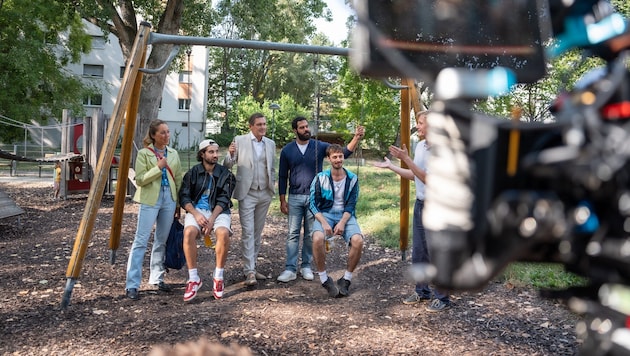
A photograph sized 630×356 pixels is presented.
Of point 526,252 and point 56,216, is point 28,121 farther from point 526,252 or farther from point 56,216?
point 526,252

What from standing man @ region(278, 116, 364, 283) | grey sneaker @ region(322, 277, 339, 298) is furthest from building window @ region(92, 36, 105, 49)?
grey sneaker @ region(322, 277, 339, 298)

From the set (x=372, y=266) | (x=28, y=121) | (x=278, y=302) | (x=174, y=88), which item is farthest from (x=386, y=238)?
(x=174, y=88)

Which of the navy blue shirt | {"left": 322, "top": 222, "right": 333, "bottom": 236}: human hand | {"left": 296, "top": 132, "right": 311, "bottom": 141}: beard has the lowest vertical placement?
{"left": 322, "top": 222, "right": 333, "bottom": 236}: human hand

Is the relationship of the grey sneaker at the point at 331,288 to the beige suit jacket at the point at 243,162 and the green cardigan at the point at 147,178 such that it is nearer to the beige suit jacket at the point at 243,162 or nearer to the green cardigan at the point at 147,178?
the beige suit jacket at the point at 243,162

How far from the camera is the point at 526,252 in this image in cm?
159

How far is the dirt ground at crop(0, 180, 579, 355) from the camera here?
4.67 meters

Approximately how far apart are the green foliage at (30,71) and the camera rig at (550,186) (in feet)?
76.4

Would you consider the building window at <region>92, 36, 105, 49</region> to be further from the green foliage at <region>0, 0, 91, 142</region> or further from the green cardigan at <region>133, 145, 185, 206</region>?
the green cardigan at <region>133, 145, 185, 206</region>

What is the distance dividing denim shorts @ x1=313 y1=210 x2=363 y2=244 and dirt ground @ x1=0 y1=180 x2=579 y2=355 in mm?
640

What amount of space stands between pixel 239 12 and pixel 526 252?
633 inches

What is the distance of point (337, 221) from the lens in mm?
6559

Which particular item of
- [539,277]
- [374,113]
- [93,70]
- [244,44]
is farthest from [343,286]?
[93,70]

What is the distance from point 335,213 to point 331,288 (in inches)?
31.7

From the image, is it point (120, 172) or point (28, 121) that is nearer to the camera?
point (120, 172)
